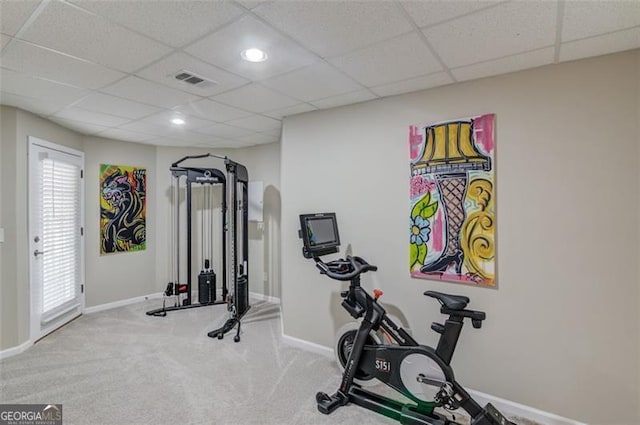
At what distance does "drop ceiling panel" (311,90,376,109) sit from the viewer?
2920 millimetres

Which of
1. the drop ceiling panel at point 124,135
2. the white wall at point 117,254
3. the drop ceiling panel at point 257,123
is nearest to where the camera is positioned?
the drop ceiling panel at point 257,123

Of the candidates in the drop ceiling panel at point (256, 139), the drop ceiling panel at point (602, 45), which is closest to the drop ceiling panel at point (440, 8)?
the drop ceiling panel at point (602, 45)

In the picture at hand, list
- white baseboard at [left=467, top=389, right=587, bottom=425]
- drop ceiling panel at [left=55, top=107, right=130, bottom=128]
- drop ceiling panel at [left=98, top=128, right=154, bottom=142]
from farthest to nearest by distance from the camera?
drop ceiling panel at [left=98, top=128, right=154, bottom=142], drop ceiling panel at [left=55, top=107, right=130, bottom=128], white baseboard at [left=467, top=389, right=587, bottom=425]

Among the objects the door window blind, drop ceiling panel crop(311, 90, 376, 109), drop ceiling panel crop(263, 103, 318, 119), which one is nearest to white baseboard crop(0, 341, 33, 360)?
the door window blind

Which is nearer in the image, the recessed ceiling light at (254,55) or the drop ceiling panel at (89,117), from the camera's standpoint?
the recessed ceiling light at (254,55)

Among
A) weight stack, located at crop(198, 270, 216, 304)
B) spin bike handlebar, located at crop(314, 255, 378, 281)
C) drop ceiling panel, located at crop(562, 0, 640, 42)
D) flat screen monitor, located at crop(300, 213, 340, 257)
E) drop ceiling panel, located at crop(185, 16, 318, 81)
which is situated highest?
drop ceiling panel, located at crop(185, 16, 318, 81)

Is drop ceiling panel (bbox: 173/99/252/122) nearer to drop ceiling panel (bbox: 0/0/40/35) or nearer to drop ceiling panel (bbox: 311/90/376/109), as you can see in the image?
drop ceiling panel (bbox: 311/90/376/109)

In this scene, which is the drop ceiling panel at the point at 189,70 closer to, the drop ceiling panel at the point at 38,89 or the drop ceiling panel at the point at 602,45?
the drop ceiling panel at the point at 38,89

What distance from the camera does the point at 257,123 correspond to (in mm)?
3955

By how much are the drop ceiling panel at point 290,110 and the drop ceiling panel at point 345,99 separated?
0.11m

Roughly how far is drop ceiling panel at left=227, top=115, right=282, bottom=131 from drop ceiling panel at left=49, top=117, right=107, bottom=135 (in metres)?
1.73

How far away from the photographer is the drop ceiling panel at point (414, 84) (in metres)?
2.53

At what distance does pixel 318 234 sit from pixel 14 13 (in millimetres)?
2217

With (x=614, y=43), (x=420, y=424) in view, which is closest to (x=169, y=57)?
(x=614, y=43)
